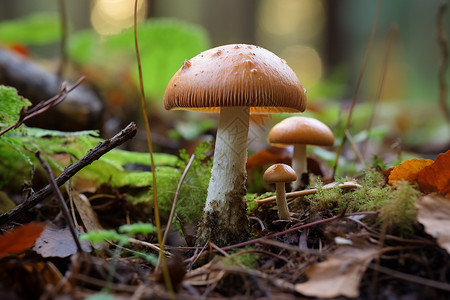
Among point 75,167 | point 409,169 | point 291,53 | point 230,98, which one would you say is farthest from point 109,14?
point 409,169

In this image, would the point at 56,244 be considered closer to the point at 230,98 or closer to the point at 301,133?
the point at 230,98

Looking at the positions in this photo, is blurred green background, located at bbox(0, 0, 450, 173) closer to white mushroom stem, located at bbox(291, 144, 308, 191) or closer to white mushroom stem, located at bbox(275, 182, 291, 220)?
white mushroom stem, located at bbox(291, 144, 308, 191)

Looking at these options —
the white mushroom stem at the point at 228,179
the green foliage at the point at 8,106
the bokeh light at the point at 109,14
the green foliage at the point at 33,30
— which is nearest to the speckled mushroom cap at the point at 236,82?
the white mushroom stem at the point at 228,179

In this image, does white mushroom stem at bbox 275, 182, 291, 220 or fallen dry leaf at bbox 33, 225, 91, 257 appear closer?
fallen dry leaf at bbox 33, 225, 91, 257

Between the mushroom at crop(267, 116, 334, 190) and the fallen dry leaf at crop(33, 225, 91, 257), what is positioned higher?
the mushroom at crop(267, 116, 334, 190)

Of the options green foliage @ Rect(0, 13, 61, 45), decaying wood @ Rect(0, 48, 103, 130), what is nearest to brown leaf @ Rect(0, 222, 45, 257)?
decaying wood @ Rect(0, 48, 103, 130)

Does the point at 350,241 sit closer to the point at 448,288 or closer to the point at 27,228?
the point at 448,288

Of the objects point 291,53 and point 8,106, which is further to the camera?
point 291,53
